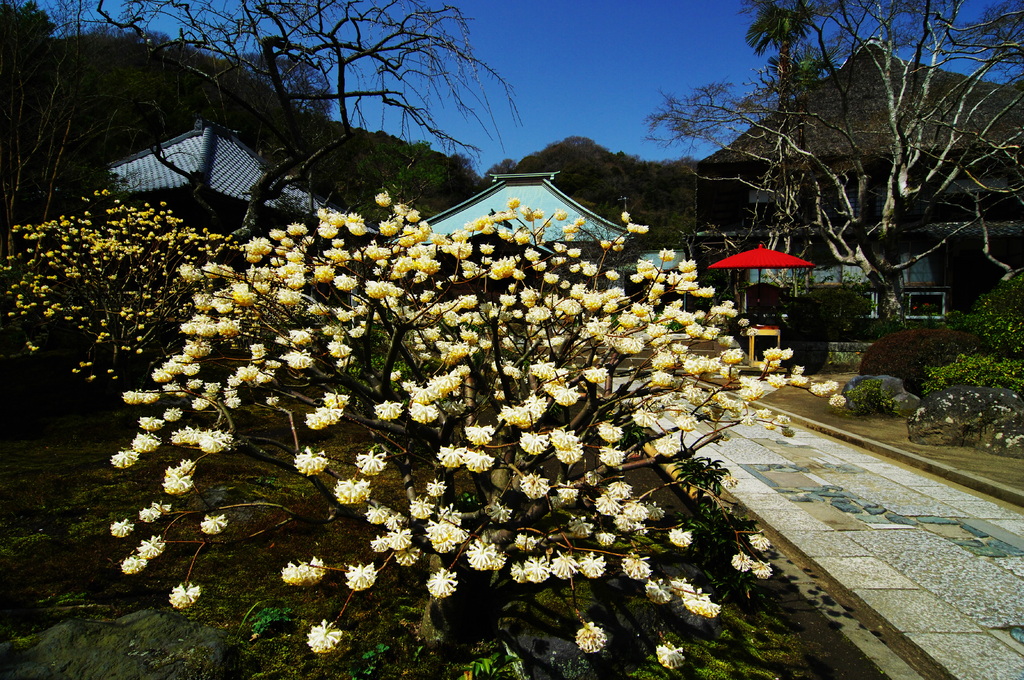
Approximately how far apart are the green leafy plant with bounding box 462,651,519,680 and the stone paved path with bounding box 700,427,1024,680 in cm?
227

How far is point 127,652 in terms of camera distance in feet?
6.59

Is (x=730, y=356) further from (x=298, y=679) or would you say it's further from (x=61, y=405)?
(x=61, y=405)

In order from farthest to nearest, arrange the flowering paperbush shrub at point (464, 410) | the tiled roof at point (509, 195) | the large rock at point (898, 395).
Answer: the tiled roof at point (509, 195)
the large rock at point (898, 395)
the flowering paperbush shrub at point (464, 410)

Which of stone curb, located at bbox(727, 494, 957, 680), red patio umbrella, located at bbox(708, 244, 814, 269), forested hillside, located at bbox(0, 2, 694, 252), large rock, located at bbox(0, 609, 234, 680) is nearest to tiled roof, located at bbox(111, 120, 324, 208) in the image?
forested hillside, located at bbox(0, 2, 694, 252)

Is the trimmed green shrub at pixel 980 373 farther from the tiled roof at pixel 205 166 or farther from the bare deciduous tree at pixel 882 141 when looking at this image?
the tiled roof at pixel 205 166

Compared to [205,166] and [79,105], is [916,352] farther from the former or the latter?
[205,166]

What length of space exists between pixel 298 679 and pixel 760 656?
222 cm

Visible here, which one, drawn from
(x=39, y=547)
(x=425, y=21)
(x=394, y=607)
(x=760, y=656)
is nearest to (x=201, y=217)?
(x=425, y=21)

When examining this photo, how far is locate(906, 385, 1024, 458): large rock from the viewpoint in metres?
6.01

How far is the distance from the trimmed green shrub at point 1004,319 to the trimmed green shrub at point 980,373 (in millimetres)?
204

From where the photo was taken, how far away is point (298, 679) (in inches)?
82.6

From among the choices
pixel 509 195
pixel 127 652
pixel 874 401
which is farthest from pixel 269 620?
pixel 509 195

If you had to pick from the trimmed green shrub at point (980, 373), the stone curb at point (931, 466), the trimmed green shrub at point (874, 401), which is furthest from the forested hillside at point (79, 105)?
the trimmed green shrub at point (980, 373)

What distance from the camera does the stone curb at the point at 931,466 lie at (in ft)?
16.3
